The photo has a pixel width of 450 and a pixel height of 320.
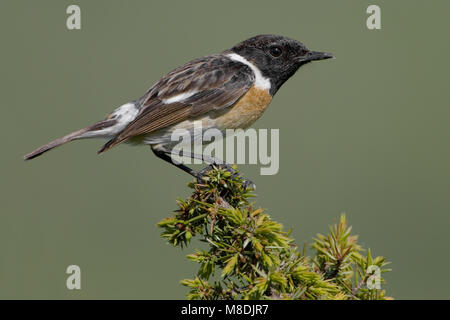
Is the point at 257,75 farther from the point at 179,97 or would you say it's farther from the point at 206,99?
the point at 179,97

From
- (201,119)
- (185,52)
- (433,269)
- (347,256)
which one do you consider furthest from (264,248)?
(185,52)

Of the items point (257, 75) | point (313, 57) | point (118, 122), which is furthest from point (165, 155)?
point (313, 57)

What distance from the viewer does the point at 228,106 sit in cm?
489

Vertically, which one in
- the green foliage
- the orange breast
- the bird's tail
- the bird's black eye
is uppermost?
the bird's black eye

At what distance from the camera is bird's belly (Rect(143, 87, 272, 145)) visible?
488cm

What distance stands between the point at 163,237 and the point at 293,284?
33.3 inches

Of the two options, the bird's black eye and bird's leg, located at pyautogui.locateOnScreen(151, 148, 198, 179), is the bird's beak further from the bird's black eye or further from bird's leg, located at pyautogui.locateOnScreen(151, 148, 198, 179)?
bird's leg, located at pyautogui.locateOnScreen(151, 148, 198, 179)

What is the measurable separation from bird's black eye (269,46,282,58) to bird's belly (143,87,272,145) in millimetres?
513

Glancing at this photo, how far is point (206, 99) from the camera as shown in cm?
490

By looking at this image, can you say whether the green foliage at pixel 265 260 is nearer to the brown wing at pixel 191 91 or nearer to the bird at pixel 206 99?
the bird at pixel 206 99

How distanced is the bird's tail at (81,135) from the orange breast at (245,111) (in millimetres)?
1005

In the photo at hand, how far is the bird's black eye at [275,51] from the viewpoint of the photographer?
5.32m

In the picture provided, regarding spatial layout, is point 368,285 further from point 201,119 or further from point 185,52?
point 185,52

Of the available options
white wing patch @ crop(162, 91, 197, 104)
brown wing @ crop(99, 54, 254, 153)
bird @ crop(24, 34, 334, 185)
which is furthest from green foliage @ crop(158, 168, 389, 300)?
white wing patch @ crop(162, 91, 197, 104)
